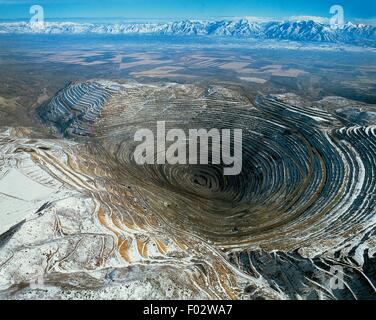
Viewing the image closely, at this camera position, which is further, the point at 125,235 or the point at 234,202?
the point at 234,202

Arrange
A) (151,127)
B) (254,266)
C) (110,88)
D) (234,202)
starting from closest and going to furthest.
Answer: (254,266)
(234,202)
(151,127)
(110,88)

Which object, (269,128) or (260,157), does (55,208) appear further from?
(269,128)

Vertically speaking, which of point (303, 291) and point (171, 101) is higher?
point (171, 101)

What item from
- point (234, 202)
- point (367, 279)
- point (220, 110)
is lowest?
point (234, 202)

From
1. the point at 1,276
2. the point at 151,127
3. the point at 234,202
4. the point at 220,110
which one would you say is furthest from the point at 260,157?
the point at 1,276

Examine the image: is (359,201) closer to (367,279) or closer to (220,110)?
(367,279)
